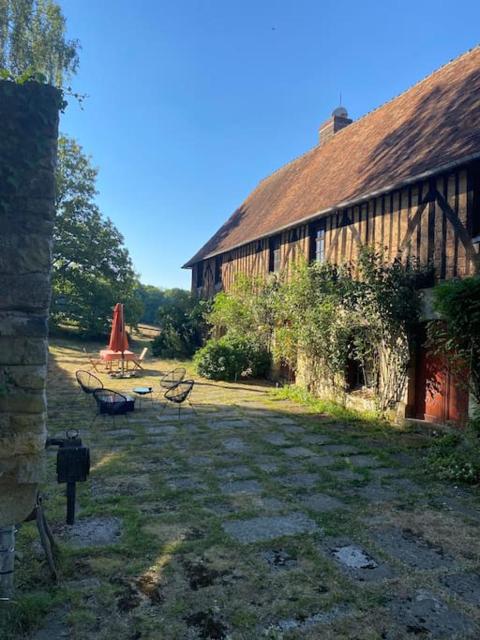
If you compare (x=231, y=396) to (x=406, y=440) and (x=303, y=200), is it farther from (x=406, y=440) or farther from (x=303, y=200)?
(x=303, y=200)

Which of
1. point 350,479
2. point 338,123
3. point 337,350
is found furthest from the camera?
point 338,123

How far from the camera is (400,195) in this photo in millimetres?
7504

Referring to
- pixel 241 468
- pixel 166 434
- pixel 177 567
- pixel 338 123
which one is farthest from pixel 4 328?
pixel 338 123

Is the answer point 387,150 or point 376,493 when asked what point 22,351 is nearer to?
point 376,493

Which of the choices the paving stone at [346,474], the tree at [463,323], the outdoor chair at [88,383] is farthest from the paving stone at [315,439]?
the outdoor chair at [88,383]

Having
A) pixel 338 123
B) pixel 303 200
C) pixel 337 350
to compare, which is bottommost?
pixel 337 350

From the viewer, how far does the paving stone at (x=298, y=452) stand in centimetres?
557

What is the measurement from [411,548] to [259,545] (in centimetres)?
115

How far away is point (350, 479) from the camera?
475 cm

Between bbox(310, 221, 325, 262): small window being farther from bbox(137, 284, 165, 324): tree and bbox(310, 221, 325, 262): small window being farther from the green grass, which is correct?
bbox(137, 284, 165, 324): tree

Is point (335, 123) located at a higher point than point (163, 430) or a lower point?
higher

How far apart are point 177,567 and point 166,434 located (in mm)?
3557

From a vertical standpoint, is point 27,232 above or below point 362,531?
above

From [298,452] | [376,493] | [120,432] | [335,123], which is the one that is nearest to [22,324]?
[376,493]
